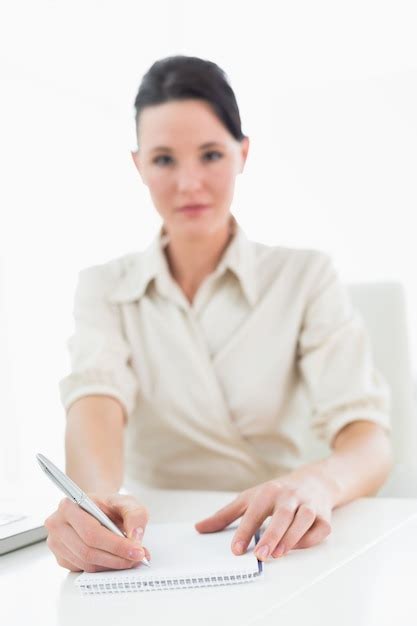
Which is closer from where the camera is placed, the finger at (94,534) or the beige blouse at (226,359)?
the finger at (94,534)

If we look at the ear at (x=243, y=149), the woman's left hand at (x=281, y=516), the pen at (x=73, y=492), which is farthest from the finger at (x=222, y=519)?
the ear at (x=243, y=149)

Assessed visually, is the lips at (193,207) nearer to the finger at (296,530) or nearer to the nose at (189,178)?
the nose at (189,178)

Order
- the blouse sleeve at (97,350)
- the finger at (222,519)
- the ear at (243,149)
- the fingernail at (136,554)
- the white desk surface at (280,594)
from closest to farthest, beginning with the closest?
the white desk surface at (280,594) < the fingernail at (136,554) < the finger at (222,519) < the blouse sleeve at (97,350) < the ear at (243,149)

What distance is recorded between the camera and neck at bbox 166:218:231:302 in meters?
1.58

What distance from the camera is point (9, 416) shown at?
3.84 metres

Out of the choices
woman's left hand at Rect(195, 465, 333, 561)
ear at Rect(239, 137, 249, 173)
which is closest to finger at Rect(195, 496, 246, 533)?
woman's left hand at Rect(195, 465, 333, 561)

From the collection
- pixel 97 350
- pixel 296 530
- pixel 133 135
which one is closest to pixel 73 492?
pixel 296 530

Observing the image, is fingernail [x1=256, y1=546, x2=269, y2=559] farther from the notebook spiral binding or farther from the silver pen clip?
the silver pen clip

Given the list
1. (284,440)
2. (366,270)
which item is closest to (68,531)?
(284,440)

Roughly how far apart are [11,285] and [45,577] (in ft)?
10.1

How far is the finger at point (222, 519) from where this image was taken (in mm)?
934

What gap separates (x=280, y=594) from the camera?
0.73m

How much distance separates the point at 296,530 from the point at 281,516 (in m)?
0.02

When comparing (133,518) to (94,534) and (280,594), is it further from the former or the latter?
(280,594)
